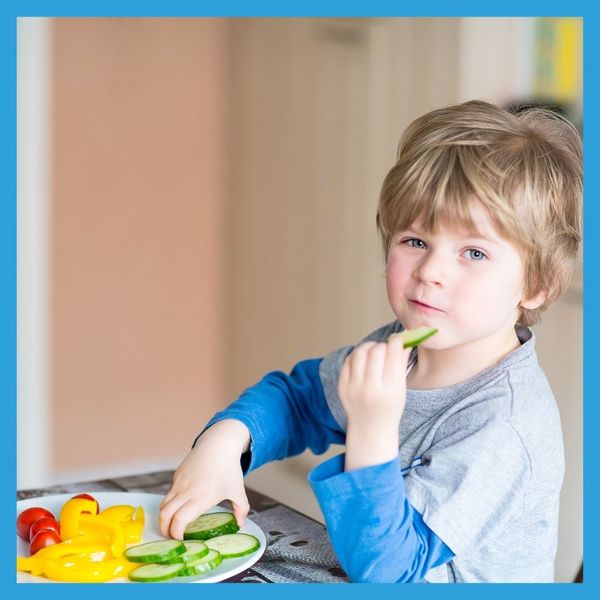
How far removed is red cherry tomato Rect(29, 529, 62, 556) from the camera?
1009mm

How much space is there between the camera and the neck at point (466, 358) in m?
1.13

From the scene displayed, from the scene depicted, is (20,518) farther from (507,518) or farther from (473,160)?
(473,160)

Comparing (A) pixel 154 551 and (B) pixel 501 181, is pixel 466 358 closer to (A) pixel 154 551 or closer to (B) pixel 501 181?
(B) pixel 501 181

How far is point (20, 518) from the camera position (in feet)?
3.57

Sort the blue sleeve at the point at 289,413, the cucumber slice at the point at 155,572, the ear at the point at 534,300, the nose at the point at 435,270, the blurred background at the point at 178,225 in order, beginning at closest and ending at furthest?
the cucumber slice at the point at 155,572 < the nose at the point at 435,270 < the ear at the point at 534,300 < the blue sleeve at the point at 289,413 < the blurred background at the point at 178,225

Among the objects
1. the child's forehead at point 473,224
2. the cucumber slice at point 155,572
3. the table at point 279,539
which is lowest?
the table at point 279,539

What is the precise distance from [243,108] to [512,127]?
9.43 feet

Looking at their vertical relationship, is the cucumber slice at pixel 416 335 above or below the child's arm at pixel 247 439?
above

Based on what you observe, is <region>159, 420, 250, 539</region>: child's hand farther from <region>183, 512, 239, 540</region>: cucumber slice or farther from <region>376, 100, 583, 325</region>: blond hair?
<region>376, 100, 583, 325</region>: blond hair

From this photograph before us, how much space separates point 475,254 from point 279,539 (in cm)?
44

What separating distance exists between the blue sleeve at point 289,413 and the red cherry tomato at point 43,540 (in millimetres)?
276

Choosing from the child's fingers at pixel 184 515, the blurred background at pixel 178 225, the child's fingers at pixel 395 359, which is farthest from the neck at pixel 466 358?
the blurred background at pixel 178 225

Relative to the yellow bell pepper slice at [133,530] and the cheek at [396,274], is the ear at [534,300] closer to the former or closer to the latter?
the cheek at [396,274]

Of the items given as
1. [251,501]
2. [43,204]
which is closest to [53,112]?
[43,204]
